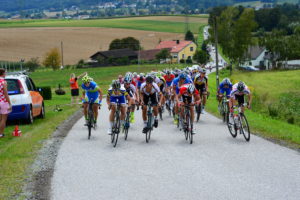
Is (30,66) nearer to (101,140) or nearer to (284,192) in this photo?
(101,140)

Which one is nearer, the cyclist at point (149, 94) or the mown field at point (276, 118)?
the cyclist at point (149, 94)

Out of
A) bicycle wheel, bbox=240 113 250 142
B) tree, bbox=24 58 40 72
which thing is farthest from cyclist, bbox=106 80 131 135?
tree, bbox=24 58 40 72

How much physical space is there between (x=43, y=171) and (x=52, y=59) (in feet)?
312

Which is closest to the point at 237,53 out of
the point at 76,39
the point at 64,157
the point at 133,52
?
the point at 133,52

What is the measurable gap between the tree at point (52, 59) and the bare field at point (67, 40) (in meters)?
1.95

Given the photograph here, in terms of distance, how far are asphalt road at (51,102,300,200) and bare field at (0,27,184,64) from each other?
257 feet

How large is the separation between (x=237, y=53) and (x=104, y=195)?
8857 centimetres

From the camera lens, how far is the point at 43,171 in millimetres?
10148

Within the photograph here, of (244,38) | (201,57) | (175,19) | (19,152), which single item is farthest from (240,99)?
(175,19)

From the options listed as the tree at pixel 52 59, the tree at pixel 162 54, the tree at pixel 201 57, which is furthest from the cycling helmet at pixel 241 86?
the tree at pixel 162 54

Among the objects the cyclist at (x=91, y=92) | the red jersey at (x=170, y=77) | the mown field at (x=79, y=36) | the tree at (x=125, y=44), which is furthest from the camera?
the tree at (x=125, y=44)

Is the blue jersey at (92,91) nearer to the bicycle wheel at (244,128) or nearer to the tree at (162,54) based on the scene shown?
the bicycle wheel at (244,128)

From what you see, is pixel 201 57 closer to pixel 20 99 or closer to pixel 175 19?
pixel 175 19

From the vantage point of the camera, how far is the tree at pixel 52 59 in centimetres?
10297
